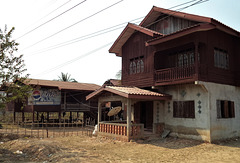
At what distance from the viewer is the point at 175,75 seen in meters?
13.5

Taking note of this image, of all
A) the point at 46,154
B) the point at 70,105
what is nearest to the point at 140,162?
the point at 46,154

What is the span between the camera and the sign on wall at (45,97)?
2267cm

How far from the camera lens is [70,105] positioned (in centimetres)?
2489

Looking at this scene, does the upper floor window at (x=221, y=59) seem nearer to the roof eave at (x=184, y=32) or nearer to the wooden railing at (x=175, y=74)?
the wooden railing at (x=175, y=74)

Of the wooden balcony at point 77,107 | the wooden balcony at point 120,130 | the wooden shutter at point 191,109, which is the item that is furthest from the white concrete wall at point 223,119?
the wooden balcony at point 77,107

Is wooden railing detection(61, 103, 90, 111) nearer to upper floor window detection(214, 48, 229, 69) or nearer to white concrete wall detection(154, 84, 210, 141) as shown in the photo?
white concrete wall detection(154, 84, 210, 141)

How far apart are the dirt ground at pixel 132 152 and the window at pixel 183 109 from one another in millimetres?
1534

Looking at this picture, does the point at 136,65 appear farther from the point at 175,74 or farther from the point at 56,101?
the point at 56,101

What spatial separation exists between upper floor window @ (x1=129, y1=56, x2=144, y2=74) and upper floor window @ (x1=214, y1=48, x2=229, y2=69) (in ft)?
16.5

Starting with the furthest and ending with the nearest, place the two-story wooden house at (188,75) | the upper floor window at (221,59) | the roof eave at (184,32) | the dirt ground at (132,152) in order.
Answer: the upper floor window at (221,59) < the two-story wooden house at (188,75) < the roof eave at (184,32) < the dirt ground at (132,152)

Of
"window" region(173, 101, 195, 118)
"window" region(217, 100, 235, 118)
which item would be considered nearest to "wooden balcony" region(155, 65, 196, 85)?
"window" region(173, 101, 195, 118)

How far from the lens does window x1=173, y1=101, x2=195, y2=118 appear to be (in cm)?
1336

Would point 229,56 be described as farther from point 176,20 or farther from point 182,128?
point 182,128

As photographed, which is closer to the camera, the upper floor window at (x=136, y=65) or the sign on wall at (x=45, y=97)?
the upper floor window at (x=136, y=65)
